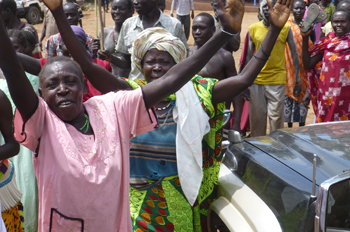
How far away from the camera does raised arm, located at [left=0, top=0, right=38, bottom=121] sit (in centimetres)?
167

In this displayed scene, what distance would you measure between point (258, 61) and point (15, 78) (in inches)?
54.0

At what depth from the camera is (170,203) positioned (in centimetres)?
268

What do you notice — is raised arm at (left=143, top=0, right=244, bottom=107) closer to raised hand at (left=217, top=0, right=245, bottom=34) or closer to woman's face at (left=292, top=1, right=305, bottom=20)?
raised hand at (left=217, top=0, right=245, bottom=34)

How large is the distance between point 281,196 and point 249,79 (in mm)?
702

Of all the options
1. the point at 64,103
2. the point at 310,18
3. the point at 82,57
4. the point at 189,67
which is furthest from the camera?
the point at 310,18

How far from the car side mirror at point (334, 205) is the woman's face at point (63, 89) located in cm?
123

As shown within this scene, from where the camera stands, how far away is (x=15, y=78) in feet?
5.56

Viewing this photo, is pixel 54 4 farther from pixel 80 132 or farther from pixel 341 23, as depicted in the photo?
pixel 341 23

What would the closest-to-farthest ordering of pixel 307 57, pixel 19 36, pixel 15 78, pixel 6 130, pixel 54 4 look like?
pixel 15 78, pixel 54 4, pixel 6 130, pixel 19 36, pixel 307 57

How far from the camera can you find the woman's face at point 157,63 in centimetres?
270

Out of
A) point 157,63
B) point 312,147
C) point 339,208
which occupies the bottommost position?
point 339,208

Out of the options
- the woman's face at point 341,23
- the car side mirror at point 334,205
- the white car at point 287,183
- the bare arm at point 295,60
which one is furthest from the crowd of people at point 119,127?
the woman's face at point 341,23

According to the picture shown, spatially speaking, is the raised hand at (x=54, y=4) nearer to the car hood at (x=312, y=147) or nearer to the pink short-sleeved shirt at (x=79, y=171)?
the pink short-sleeved shirt at (x=79, y=171)

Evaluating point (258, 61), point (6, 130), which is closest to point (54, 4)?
point (6, 130)
